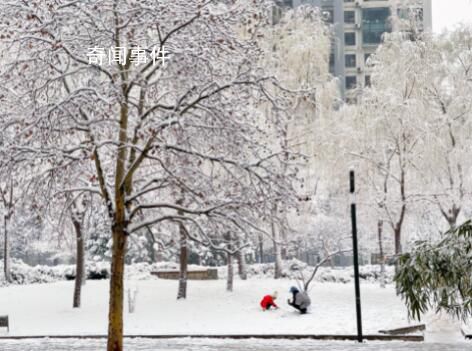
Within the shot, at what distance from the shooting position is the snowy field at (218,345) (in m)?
16.0

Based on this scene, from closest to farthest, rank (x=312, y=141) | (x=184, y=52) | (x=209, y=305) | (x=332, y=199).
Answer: (x=184, y=52) → (x=209, y=305) → (x=312, y=141) → (x=332, y=199)

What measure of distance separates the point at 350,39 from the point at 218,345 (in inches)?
2872

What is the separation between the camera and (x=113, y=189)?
15.4 m

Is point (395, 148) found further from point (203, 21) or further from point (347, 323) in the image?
point (203, 21)

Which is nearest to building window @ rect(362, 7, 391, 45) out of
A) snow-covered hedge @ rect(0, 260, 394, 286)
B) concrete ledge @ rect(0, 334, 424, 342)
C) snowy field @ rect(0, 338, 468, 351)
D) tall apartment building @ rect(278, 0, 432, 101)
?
tall apartment building @ rect(278, 0, 432, 101)

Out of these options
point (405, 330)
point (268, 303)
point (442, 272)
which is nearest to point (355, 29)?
point (268, 303)

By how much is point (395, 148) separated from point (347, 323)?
34.7ft

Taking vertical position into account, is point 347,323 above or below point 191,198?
below

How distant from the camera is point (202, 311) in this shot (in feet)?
82.6

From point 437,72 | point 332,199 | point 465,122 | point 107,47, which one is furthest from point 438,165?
point 107,47

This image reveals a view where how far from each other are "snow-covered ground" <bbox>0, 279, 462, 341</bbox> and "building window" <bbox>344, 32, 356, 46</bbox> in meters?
56.7

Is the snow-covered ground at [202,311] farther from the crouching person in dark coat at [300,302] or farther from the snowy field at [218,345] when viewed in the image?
the snowy field at [218,345]

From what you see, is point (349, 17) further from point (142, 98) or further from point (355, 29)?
point (142, 98)

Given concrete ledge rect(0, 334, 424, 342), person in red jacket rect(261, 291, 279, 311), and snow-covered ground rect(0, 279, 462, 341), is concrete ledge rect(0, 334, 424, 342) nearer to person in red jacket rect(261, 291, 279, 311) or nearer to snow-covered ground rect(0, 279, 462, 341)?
snow-covered ground rect(0, 279, 462, 341)
